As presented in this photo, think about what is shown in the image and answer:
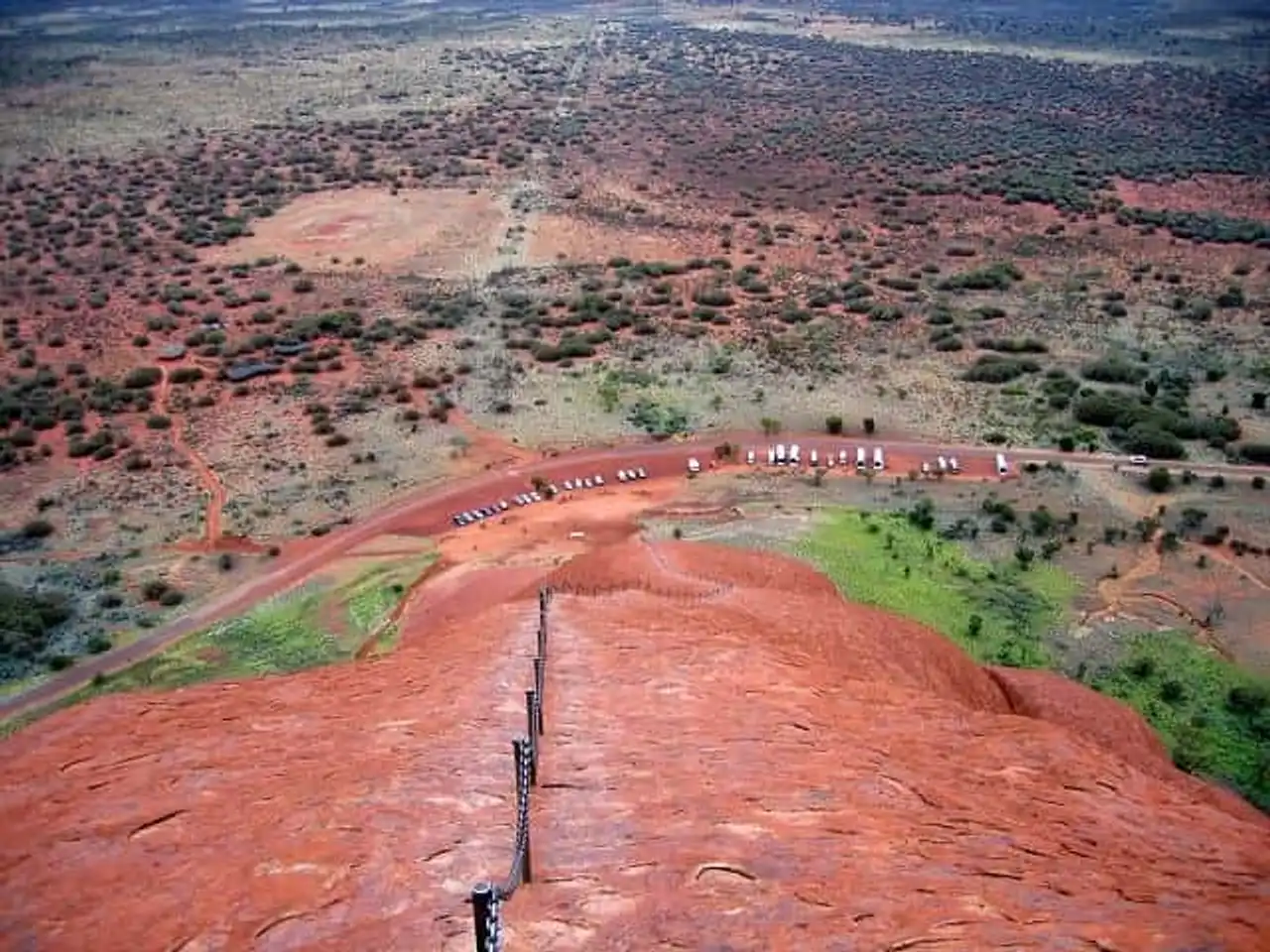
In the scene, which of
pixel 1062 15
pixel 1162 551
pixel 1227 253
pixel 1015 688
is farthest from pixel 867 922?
pixel 1062 15

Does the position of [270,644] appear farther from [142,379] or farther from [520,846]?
[142,379]

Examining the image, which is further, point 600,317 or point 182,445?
point 600,317

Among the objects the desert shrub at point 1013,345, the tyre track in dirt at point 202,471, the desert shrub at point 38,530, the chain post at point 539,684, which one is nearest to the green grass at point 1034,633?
the chain post at point 539,684

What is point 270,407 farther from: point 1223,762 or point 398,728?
point 1223,762

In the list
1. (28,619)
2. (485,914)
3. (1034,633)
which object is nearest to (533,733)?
(485,914)

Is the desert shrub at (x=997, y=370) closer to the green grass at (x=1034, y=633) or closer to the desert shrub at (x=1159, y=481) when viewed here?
the desert shrub at (x=1159, y=481)
